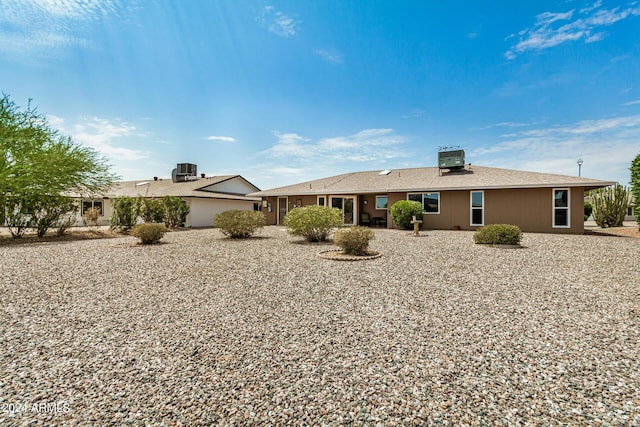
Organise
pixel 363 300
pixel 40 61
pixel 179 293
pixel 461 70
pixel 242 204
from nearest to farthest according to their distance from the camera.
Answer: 1. pixel 363 300
2. pixel 179 293
3. pixel 40 61
4. pixel 461 70
5. pixel 242 204

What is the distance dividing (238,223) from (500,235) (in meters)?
10.2

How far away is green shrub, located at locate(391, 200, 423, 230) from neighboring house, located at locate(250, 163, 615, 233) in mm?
1188

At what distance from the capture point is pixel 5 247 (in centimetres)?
1073

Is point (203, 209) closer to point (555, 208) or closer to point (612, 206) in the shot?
point (555, 208)

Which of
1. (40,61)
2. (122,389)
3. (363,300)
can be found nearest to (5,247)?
(40,61)

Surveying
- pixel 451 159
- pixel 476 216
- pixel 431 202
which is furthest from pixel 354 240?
pixel 451 159

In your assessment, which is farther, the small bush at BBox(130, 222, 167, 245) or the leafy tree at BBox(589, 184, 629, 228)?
the leafy tree at BBox(589, 184, 629, 228)

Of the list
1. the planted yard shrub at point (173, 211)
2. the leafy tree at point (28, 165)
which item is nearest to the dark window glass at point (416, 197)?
the planted yard shrub at point (173, 211)

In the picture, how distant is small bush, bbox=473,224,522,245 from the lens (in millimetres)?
10484

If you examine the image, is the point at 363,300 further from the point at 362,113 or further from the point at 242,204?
the point at 242,204

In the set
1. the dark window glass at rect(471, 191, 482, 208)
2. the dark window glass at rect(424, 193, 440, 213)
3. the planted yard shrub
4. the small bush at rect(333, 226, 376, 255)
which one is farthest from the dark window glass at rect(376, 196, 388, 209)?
the planted yard shrub

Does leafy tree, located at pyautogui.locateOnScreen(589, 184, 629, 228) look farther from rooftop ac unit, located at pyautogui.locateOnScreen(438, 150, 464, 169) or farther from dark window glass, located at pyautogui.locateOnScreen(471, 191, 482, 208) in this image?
dark window glass, located at pyautogui.locateOnScreen(471, 191, 482, 208)

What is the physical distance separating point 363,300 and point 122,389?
3.37m

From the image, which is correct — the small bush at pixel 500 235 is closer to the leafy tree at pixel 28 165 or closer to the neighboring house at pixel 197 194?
the neighboring house at pixel 197 194
